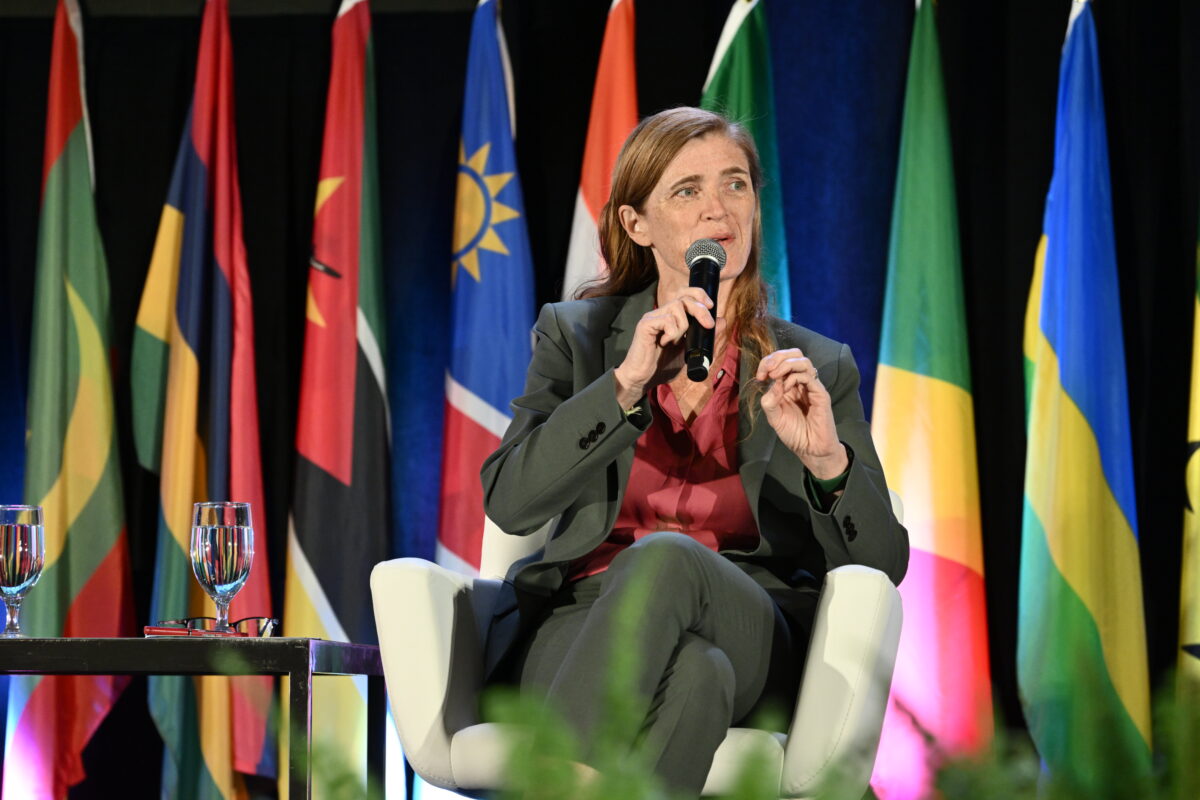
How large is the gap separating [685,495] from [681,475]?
4 centimetres

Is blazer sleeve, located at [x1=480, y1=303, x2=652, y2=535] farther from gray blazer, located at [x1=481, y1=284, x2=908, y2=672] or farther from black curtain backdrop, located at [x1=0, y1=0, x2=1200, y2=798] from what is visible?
black curtain backdrop, located at [x1=0, y1=0, x2=1200, y2=798]

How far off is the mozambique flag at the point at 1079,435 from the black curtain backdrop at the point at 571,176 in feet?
0.58

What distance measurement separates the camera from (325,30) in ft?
10.9

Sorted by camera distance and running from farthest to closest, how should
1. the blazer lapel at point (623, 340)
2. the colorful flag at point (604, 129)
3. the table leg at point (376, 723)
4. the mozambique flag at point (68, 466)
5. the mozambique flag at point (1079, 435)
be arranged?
the colorful flag at point (604, 129) → the mozambique flag at point (68, 466) → the mozambique flag at point (1079, 435) → the table leg at point (376, 723) → the blazer lapel at point (623, 340)

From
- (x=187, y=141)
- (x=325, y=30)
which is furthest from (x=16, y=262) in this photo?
(x=325, y=30)

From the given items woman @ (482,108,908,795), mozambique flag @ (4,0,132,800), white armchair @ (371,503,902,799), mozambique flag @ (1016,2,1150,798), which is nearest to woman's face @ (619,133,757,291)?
woman @ (482,108,908,795)

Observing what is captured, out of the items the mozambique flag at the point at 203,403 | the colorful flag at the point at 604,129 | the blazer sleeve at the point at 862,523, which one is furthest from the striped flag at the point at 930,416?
the mozambique flag at the point at 203,403

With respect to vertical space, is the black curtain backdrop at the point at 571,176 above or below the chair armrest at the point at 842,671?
above

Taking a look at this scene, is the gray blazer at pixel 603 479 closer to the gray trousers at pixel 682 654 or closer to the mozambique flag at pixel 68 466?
the gray trousers at pixel 682 654

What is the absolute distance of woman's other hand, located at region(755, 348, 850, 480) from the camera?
168cm

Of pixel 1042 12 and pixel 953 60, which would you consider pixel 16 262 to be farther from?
pixel 1042 12

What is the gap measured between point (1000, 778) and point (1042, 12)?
3.05m

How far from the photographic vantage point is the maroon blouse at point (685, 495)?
1.84m

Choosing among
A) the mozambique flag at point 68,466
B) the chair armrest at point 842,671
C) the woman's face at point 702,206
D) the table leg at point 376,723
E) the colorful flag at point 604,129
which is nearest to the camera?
the chair armrest at point 842,671
